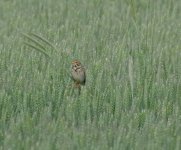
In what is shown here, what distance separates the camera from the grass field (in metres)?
4.49

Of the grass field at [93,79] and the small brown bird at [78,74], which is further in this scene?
the small brown bird at [78,74]

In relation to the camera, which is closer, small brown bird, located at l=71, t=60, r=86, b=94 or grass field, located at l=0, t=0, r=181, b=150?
grass field, located at l=0, t=0, r=181, b=150

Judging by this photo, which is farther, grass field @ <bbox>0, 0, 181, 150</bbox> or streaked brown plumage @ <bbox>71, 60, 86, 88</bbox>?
streaked brown plumage @ <bbox>71, 60, 86, 88</bbox>

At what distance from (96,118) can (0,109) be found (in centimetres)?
Result: 68

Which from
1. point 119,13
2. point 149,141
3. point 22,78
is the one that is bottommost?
point 149,141

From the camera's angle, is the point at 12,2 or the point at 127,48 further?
the point at 12,2

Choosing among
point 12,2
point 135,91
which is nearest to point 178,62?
point 135,91

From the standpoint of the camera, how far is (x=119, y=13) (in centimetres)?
842

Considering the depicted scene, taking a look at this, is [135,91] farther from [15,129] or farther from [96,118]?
[15,129]

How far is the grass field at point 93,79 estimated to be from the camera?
14.7 feet

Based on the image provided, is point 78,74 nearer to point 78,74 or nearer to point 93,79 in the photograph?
point 78,74


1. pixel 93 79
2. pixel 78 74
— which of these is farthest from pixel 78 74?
pixel 93 79

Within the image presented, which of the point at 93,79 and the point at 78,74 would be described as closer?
the point at 78,74

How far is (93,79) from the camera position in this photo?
18.7 feet
